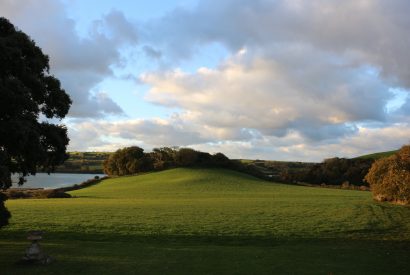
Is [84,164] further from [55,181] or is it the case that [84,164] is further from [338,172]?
[338,172]

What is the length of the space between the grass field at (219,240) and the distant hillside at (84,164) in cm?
9409

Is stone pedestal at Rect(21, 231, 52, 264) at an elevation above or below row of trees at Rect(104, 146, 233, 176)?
below

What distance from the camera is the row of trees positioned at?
103375 mm

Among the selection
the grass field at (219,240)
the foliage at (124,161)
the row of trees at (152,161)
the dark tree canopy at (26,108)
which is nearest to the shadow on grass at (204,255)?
the grass field at (219,240)

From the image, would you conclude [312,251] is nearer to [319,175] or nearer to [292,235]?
[292,235]

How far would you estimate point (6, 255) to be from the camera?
18734mm

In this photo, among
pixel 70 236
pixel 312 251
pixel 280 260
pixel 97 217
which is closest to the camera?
pixel 280 260

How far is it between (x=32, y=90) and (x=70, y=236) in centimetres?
995

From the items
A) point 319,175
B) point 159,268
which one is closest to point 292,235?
point 159,268

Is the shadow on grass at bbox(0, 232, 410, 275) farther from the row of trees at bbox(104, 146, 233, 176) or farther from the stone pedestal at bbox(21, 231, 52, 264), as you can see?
the row of trees at bbox(104, 146, 233, 176)

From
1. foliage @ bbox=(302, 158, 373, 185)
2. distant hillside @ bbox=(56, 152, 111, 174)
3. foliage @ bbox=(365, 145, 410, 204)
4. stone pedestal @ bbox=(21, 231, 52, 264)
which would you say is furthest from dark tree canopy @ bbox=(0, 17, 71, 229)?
distant hillside @ bbox=(56, 152, 111, 174)

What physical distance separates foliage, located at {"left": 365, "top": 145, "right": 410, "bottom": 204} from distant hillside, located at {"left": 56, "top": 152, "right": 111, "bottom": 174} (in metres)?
90.4

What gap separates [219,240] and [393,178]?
22539mm

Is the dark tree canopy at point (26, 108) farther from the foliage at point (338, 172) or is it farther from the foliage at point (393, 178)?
the foliage at point (338, 172)
